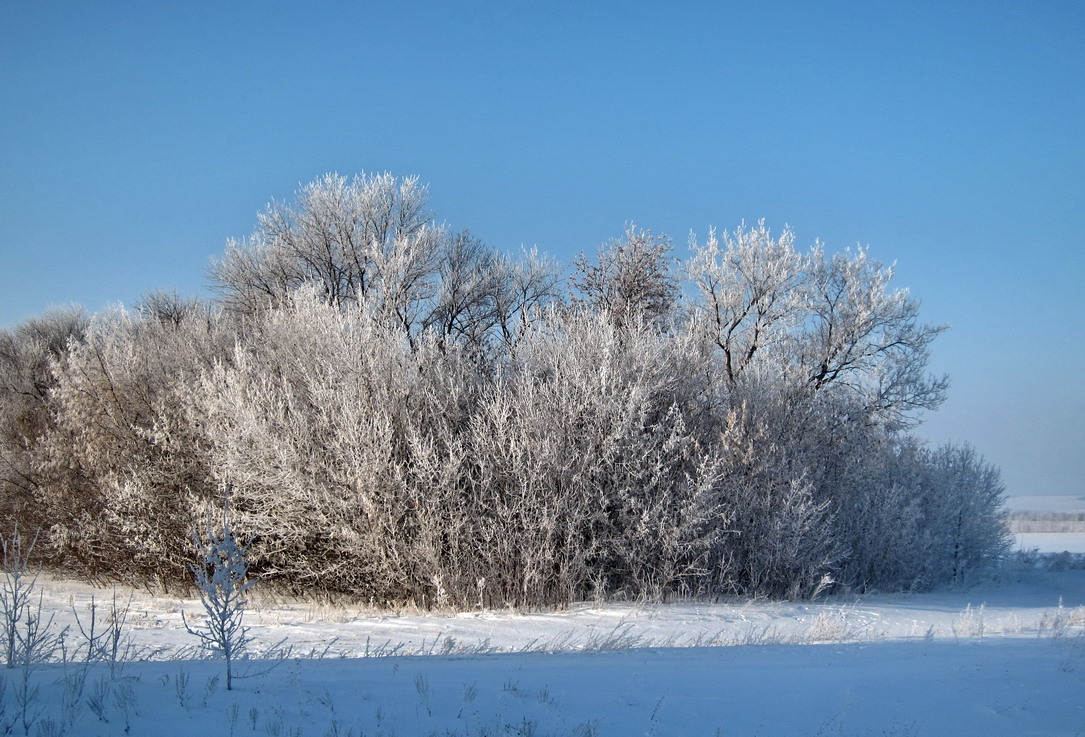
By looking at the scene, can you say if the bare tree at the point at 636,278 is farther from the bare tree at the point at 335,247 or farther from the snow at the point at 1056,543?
the snow at the point at 1056,543

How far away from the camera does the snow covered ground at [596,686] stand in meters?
4.46

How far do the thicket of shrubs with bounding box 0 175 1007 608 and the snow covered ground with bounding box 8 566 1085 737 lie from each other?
→ 2.98 metres

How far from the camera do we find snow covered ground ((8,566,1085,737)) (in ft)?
14.6

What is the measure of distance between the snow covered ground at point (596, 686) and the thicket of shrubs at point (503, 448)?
2984mm

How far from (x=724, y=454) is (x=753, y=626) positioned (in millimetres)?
4955

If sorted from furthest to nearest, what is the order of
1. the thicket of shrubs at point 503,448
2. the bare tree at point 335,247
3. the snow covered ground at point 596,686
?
the bare tree at point 335,247
the thicket of shrubs at point 503,448
the snow covered ground at point 596,686

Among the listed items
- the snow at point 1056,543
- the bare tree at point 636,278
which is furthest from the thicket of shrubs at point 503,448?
the snow at point 1056,543

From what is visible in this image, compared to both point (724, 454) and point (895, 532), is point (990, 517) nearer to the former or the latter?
point (895, 532)

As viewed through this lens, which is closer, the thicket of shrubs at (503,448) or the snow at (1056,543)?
the thicket of shrubs at (503,448)

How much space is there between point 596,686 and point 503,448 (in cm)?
776

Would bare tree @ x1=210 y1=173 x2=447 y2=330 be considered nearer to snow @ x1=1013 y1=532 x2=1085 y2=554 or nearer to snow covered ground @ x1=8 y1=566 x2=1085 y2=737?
snow covered ground @ x1=8 y1=566 x2=1085 y2=737

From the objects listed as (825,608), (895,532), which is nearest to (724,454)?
(825,608)

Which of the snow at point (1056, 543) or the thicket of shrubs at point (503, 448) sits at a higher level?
the thicket of shrubs at point (503, 448)

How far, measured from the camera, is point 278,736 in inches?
165
